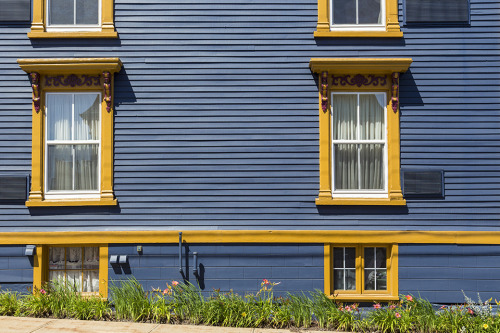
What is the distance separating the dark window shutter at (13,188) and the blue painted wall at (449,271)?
6755 mm

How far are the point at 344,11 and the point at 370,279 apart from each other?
4.94 metres

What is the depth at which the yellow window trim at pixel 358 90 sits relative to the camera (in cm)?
876

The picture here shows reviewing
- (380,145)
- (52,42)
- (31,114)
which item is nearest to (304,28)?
(380,145)

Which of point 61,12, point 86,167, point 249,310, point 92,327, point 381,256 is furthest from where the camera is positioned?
point 61,12

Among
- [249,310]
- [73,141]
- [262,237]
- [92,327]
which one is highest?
[73,141]

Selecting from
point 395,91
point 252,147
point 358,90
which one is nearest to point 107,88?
point 252,147

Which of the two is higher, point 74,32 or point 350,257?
point 74,32

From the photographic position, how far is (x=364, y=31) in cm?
912

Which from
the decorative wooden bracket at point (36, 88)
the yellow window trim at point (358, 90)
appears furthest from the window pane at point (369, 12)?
the decorative wooden bracket at point (36, 88)

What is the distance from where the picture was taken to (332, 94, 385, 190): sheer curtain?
9086 mm

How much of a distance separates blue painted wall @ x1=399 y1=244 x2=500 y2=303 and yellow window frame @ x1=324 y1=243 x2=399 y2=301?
0.12 meters

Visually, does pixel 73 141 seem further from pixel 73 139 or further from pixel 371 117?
pixel 371 117

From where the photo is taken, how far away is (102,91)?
903 centimetres

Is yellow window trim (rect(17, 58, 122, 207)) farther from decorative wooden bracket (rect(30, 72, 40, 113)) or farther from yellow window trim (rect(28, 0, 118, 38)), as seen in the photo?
yellow window trim (rect(28, 0, 118, 38))
